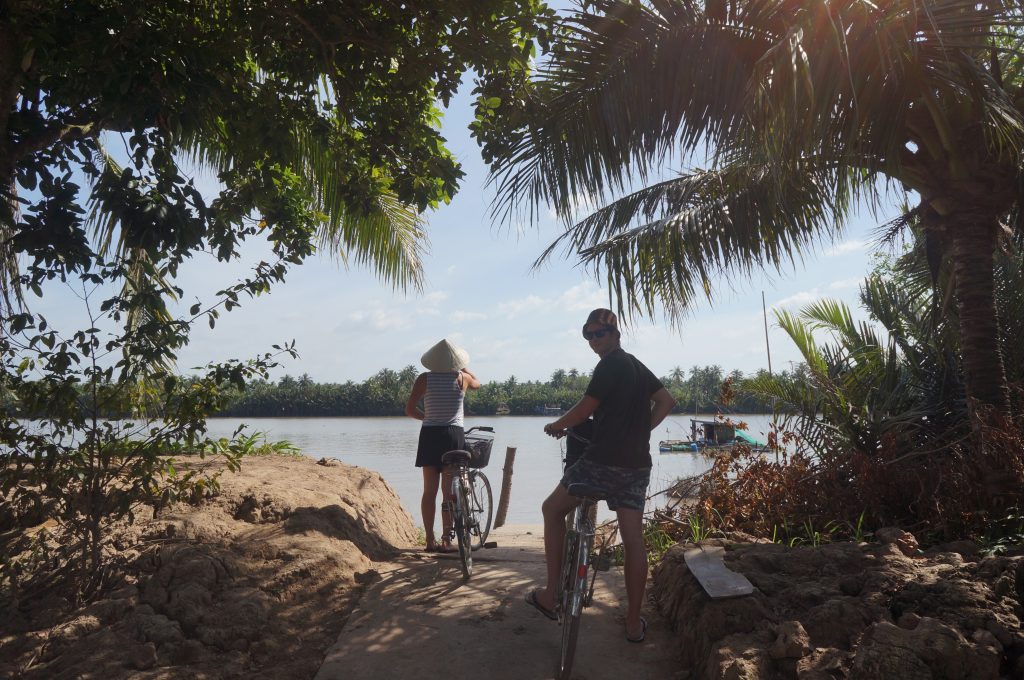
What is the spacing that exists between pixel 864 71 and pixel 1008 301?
185 inches

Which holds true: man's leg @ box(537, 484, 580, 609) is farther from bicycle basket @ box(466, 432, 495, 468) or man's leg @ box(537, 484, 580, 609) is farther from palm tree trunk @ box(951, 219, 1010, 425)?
palm tree trunk @ box(951, 219, 1010, 425)

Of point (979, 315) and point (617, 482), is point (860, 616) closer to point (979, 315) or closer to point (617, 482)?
point (617, 482)

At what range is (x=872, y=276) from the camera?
11.0 meters

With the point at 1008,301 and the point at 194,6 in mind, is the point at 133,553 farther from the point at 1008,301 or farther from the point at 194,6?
the point at 1008,301

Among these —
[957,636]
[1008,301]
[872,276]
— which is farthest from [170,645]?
[872,276]

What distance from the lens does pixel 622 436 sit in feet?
13.9

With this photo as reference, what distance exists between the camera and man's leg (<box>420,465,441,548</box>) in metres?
6.52

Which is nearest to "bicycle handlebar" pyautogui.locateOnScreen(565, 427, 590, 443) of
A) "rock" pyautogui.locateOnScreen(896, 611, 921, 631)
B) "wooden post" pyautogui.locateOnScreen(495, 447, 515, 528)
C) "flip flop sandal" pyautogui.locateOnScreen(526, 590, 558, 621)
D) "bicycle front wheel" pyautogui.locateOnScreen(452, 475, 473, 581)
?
"flip flop sandal" pyautogui.locateOnScreen(526, 590, 558, 621)

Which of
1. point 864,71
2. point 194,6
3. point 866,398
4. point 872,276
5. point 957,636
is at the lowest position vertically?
point 957,636

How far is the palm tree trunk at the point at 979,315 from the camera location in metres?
6.11

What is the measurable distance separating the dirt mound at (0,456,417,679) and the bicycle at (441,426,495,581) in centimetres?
70

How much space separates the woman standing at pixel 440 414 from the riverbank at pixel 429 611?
71cm

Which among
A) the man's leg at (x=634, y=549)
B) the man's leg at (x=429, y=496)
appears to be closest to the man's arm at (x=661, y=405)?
the man's leg at (x=634, y=549)

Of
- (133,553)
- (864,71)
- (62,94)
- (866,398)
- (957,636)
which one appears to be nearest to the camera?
(957,636)
